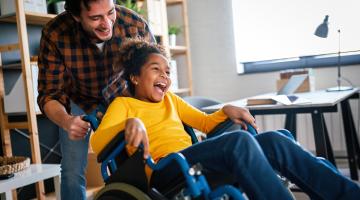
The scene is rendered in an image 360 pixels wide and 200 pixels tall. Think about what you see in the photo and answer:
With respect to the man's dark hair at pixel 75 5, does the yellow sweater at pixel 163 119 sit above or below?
below

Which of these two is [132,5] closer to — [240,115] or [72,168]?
[72,168]

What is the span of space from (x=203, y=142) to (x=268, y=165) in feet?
0.73

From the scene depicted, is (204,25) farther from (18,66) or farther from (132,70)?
(132,70)

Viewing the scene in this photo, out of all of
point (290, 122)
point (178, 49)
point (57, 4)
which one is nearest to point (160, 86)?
point (57, 4)

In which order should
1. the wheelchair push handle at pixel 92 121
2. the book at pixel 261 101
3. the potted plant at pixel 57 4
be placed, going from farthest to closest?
the potted plant at pixel 57 4 < the book at pixel 261 101 < the wheelchair push handle at pixel 92 121

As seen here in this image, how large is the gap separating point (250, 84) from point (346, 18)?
933 mm

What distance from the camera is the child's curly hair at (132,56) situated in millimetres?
1554

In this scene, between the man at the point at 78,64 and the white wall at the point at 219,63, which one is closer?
the man at the point at 78,64

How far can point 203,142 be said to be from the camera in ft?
4.10

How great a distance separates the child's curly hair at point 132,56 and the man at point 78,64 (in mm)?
56

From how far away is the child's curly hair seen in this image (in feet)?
5.10

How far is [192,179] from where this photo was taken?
1.08m

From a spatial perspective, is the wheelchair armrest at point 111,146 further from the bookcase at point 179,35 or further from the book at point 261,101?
the bookcase at point 179,35

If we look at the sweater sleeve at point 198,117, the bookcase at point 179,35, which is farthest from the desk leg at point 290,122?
the sweater sleeve at point 198,117
